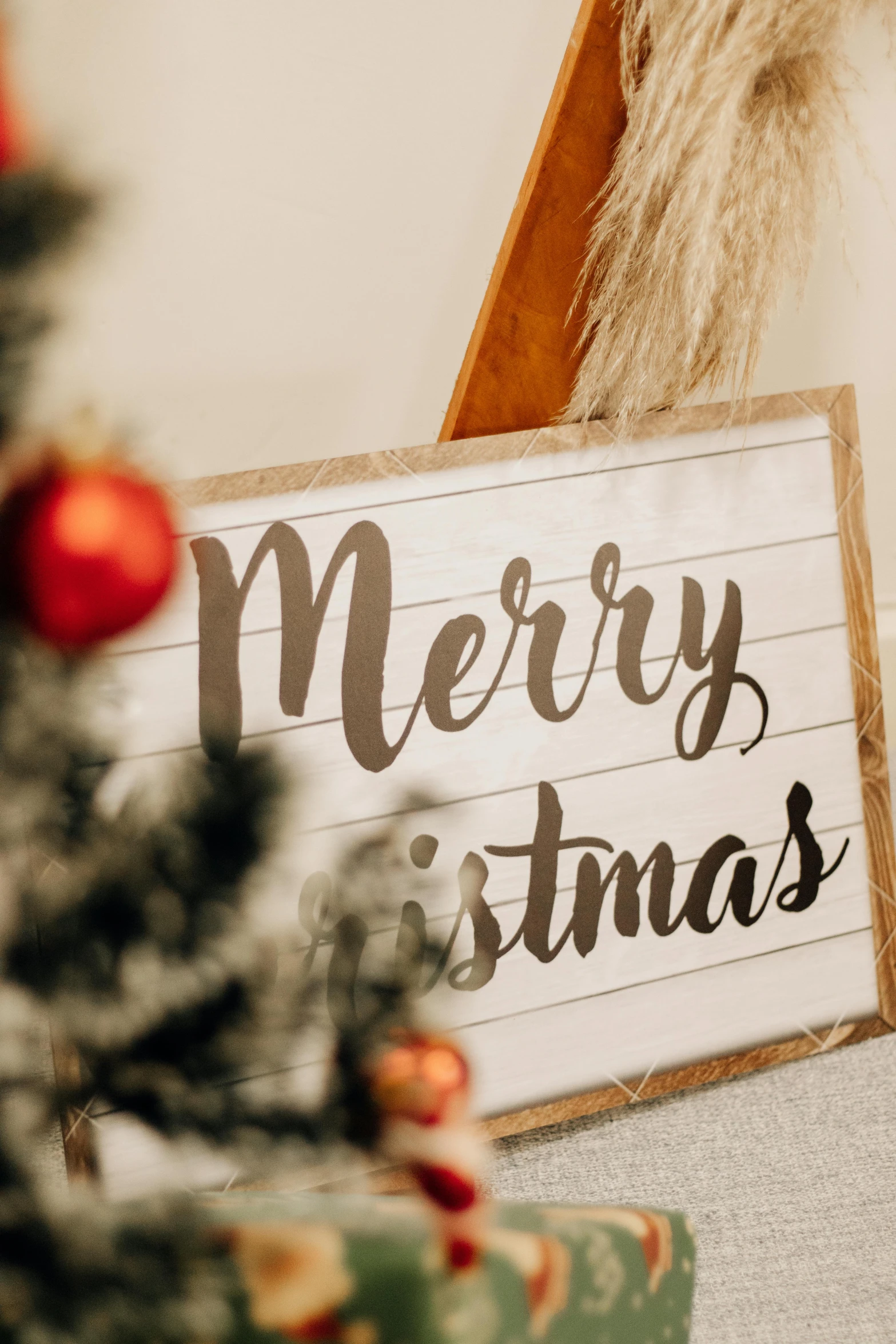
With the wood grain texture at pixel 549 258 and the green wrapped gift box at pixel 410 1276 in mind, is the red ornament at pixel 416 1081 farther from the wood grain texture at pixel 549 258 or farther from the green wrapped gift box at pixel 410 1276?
the wood grain texture at pixel 549 258

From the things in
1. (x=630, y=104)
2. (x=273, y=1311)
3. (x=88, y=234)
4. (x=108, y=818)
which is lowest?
(x=273, y=1311)

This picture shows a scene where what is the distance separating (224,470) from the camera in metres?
0.88

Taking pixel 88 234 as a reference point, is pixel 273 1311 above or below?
below

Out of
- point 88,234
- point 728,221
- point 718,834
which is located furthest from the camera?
Answer: point 718,834

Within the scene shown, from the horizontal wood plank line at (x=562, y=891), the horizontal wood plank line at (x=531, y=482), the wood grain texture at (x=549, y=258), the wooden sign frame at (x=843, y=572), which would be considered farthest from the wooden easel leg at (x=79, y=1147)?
the wood grain texture at (x=549, y=258)

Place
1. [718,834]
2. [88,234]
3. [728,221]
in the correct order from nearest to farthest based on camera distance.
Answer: [88,234]
[728,221]
[718,834]

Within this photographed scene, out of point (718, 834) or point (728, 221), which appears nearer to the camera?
point (728, 221)

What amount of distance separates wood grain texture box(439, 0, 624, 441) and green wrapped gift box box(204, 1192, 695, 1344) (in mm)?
598

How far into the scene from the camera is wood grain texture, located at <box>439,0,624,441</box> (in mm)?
727

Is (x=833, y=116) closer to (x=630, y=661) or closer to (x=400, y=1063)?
(x=630, y=661)

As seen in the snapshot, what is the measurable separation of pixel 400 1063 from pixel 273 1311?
0.45 feet

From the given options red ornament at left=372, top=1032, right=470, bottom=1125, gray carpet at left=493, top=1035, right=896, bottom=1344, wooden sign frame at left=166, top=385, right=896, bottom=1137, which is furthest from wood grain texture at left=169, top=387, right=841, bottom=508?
gray carpet at left=493, top=1035, right=896, bottom=1344

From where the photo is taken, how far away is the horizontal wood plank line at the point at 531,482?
0.71 metres

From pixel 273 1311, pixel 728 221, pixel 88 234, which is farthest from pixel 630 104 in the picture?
pixel 273 1311
